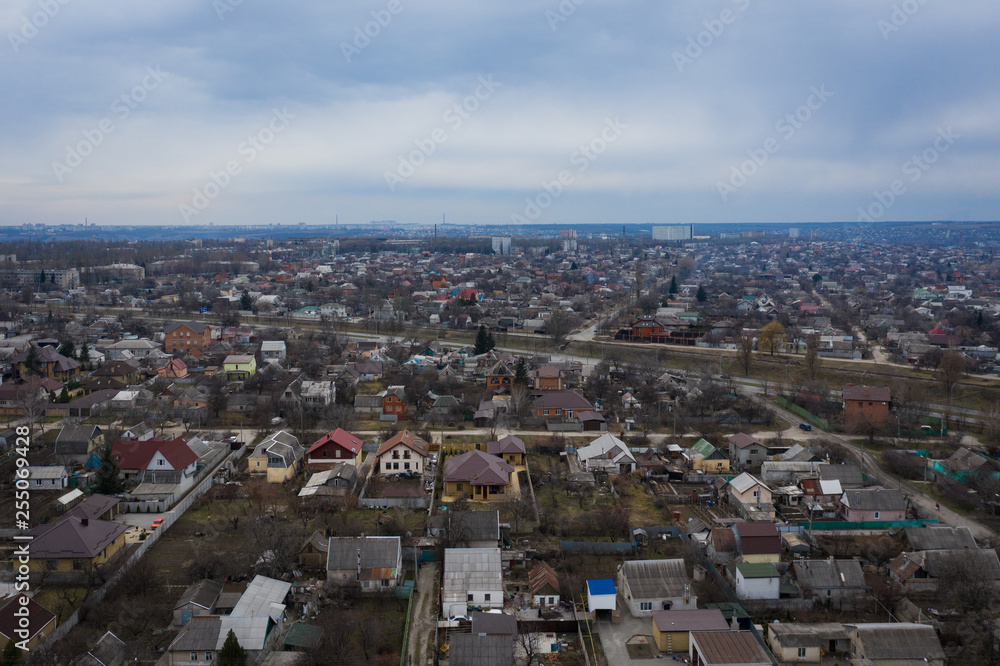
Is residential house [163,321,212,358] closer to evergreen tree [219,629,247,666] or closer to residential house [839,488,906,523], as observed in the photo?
evergreen tree [219,629,247,666]

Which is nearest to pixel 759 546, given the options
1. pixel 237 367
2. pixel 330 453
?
pixel 330 453

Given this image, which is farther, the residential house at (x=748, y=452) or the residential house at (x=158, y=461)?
the residential house at (x=748, y=452)

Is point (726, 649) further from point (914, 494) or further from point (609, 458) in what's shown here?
point (914, 494)

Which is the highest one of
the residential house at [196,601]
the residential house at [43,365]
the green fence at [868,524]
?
the residential house at [43,365]

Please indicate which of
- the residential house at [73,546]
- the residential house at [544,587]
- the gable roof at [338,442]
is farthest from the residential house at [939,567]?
the residential house at [73,546]

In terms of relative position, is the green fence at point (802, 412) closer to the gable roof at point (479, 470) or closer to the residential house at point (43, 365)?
the gable roof at point (479, 470)

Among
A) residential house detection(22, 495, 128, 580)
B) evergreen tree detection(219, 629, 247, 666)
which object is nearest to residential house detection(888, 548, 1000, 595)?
evergreen tree detection(219, 629, 247, 666)
